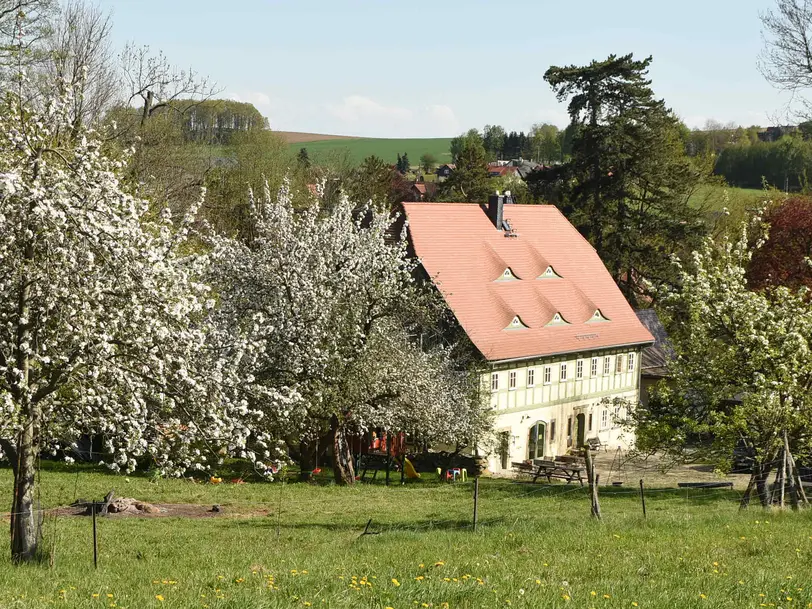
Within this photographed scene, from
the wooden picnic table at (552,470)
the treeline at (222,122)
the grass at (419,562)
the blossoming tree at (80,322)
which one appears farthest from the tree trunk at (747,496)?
the treeline at (222,122)

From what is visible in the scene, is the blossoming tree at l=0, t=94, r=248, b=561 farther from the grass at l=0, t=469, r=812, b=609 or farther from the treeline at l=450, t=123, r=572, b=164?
the treeline at l=450, t=123, r=572, b=164

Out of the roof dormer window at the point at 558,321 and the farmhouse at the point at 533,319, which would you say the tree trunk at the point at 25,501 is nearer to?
the farmhouse at the point at 533,319

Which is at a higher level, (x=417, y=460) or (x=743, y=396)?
(x=743, y=396)

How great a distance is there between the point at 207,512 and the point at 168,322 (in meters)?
10.9

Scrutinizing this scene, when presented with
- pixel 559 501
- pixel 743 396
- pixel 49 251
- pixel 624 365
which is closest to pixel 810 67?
pixel 743 396

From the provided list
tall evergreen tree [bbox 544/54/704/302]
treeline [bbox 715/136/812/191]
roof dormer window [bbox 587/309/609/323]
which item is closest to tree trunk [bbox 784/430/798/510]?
roof dormer window [bbox 587/309/609/323]

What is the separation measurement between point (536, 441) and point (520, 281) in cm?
716

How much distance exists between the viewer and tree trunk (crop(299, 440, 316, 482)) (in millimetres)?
32312

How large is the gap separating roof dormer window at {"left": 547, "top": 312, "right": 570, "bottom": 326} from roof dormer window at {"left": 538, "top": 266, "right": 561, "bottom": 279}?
264cm

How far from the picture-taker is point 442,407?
3234 centimetres

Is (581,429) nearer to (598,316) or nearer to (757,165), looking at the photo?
(598,316)

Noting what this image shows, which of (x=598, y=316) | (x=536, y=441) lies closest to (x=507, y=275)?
(x=598, y=316)

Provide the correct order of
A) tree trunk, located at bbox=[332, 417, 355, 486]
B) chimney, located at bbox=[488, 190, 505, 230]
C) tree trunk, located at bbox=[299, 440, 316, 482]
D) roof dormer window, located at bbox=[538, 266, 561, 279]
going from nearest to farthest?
tree trunk, located at bbox=[332, 417, 355, 486] → tree trunk, located at bbox=[299, 440, 316, 482] → roof dormer window, located at bbox=[538, 266, 561, 279] → chimney, located at bbox=[488, 190, 505, 230]

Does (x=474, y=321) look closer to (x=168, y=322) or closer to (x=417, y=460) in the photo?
(x=417, y=460)
